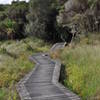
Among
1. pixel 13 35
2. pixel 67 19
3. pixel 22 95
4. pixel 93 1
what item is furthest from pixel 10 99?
pixel 13 35

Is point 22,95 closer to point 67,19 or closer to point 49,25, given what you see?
point 67,19

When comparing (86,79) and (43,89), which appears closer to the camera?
(43,89)

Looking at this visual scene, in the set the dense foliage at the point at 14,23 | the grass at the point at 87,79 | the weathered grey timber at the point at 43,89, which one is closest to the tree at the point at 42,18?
the dense foliage at the point at 14,23

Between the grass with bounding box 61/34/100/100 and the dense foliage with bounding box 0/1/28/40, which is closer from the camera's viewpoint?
the grass with bounding box 61/34/100/100

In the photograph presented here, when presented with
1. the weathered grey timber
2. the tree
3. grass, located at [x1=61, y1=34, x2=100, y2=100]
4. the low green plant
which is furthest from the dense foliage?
the weathered grey timber

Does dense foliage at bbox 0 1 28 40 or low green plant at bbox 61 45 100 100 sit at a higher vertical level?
dense foliage at bbox 0 1 28 40

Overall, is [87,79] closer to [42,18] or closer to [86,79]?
[86,79]

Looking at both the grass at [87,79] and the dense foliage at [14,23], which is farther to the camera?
the dense foliage at [14,23]

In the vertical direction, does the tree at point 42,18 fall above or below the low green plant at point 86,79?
above

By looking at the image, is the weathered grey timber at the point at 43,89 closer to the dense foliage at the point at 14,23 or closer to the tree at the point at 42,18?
the tree at the point at 42,18

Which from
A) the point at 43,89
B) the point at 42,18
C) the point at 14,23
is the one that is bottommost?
the point at 43,89

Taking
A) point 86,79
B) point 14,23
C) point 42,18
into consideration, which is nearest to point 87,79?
point 86,79

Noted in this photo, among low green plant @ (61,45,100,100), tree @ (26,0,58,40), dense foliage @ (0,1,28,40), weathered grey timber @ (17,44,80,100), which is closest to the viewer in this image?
weathered grey timber @ (17,44,80,100)

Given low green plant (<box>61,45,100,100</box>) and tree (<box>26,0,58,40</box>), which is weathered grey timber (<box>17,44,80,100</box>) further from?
tree (<box>26,0,58,40</box>)
